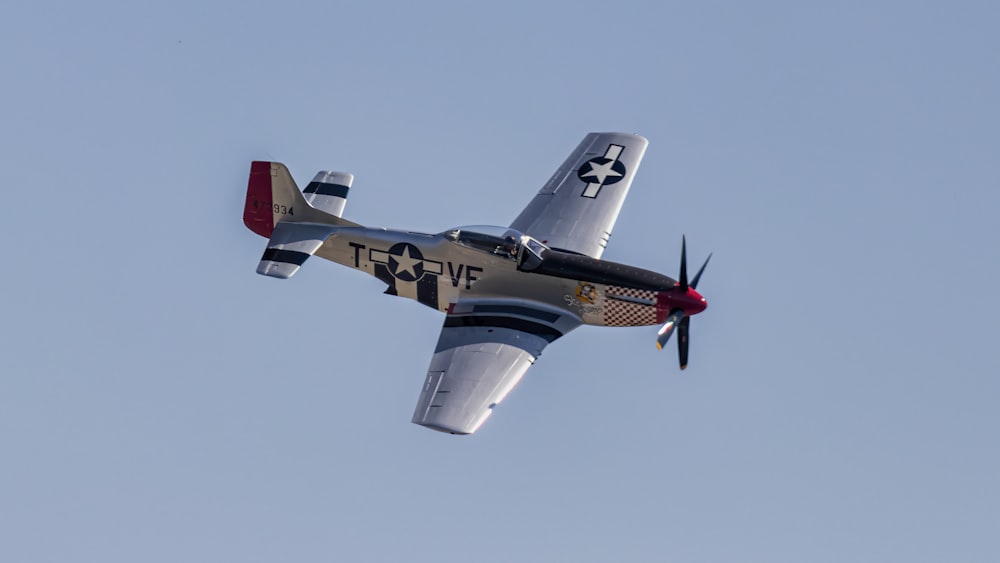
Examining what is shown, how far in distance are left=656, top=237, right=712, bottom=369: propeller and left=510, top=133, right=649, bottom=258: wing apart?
8.10 ft

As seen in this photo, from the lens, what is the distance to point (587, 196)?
34281 mm

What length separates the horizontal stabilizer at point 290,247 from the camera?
32.5 m

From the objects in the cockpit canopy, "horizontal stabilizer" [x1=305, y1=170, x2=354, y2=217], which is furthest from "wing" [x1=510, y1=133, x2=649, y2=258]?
"horizontal stabilizer" [x1=305, y1=170, x2=354, y2=217]

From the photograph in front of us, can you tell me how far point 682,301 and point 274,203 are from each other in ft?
29.5

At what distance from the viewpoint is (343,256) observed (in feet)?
110

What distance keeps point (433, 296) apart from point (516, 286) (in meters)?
1.88

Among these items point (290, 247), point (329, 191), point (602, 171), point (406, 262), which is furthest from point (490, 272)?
point (329, 191)

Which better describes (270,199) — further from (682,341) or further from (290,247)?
(682,341)

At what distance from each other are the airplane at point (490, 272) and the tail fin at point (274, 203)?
2cm

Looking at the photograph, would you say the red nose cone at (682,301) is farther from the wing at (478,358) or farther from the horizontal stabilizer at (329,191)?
the horizontal stabilizer at (329,191)

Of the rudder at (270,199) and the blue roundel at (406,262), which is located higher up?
the rudder at (270,199)

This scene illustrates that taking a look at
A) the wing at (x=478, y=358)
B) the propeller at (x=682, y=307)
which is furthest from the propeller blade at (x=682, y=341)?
the wing at (x=478, y=358)

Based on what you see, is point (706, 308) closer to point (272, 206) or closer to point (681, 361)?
point (681, 361)

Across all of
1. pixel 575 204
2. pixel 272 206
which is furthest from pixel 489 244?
pixel 272 206
